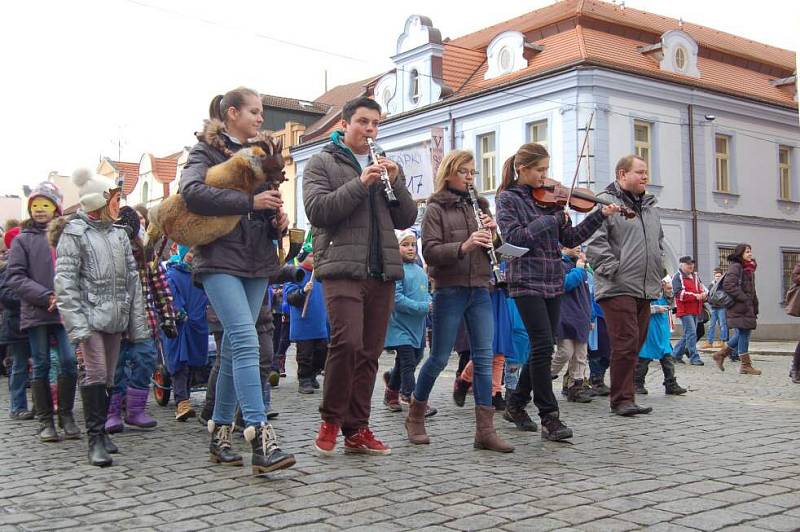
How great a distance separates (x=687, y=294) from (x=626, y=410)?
906 centimetres

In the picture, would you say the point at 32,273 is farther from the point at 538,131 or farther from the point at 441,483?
the point at 538,131

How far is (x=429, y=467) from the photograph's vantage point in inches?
211

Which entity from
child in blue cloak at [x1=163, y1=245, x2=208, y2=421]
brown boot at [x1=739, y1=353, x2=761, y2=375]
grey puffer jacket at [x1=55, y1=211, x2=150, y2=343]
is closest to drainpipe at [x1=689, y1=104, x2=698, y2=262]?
brown boot at [x1=739, y1=353, x2=761, y2=375]

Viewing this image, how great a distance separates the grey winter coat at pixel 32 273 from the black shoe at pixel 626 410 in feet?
15.3

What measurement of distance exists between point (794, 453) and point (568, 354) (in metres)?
3.87

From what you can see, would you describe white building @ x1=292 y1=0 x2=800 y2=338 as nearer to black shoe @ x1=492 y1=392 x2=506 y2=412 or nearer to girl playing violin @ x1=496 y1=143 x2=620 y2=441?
black shoe @ x1=492 y1=392 x2=506 y2=412

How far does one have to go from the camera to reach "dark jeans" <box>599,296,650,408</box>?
314 inches

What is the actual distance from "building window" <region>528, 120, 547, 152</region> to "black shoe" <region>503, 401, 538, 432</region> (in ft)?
75.4

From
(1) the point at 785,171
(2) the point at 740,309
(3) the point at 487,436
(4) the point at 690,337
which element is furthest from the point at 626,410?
(1) the point at 785,171

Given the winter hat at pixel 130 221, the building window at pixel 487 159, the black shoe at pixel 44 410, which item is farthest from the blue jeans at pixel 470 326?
the building window at pixel 487 159

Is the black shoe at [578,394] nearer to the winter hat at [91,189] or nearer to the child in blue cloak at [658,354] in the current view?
the child in blue cloak at [658,354]

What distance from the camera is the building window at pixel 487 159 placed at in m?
31.5

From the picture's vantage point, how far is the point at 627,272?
26.3 ft

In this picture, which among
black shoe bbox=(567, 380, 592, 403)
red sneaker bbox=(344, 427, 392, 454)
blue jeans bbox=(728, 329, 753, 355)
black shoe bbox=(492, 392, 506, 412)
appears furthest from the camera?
blue jeans bbox=(728, 329, 753, 355)
